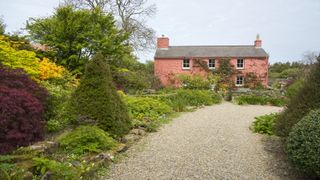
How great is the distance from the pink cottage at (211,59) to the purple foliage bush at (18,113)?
2289cm

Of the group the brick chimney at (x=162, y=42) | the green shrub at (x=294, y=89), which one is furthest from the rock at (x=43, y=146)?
the brick chimney at (x=162, y=42)

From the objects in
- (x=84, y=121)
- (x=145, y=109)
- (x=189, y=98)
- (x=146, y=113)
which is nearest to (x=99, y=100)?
(x=84, y=121)

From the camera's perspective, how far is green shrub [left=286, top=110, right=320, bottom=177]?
4914 mm

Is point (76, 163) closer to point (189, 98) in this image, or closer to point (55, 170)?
point (55, 170)

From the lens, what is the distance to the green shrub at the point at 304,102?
648cm

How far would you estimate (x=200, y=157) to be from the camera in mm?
6609

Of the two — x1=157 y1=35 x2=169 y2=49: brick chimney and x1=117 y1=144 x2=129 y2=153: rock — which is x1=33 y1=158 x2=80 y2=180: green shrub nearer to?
x1=117 y1=144 x2=129 y2=153: rock

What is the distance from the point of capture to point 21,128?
560cm

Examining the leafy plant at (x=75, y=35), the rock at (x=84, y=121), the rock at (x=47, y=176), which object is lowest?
the rock at (x=47, y=176)

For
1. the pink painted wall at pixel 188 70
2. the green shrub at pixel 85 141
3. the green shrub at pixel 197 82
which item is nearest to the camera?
the green shrub at pixel 85 141

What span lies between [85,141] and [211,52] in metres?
25.8

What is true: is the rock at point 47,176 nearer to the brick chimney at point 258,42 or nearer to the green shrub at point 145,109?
the green shrub at point 145,109

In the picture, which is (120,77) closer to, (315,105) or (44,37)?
(44,37)

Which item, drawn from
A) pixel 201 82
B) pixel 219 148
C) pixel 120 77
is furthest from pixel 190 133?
pixel 201 82
